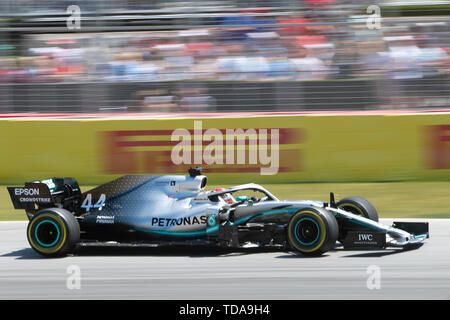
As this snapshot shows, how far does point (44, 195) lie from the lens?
289 inches

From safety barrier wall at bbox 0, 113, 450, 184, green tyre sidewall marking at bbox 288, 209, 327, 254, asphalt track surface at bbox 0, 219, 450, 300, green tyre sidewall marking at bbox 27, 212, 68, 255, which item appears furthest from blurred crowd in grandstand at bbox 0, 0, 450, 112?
green tyre sidewall marking at bbox 288, 209, 327, 254

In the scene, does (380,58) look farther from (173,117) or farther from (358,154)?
(173,117)

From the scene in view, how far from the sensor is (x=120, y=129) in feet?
40.3

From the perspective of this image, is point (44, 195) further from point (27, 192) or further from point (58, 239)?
point (58, 239)

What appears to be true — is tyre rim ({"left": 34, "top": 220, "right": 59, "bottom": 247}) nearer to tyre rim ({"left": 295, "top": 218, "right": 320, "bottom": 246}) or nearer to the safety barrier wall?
tyre rim ({"left": 295, "top": 218, "right": 320, "bottom": 246})

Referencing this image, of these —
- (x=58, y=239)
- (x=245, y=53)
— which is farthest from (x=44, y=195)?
(x=245, y=53)

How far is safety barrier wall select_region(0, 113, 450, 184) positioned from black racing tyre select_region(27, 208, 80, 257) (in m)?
5.13

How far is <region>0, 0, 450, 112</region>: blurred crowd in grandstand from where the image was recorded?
40.9 feet

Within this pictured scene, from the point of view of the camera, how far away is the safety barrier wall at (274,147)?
39.1 feet

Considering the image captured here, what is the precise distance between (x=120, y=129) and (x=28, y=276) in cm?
621

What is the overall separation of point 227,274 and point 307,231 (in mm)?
907

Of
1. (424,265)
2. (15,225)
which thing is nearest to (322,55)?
(15,225)

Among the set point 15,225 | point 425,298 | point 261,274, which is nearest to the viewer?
point 425,298

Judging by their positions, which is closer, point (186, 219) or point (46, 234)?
point (186, 219)
